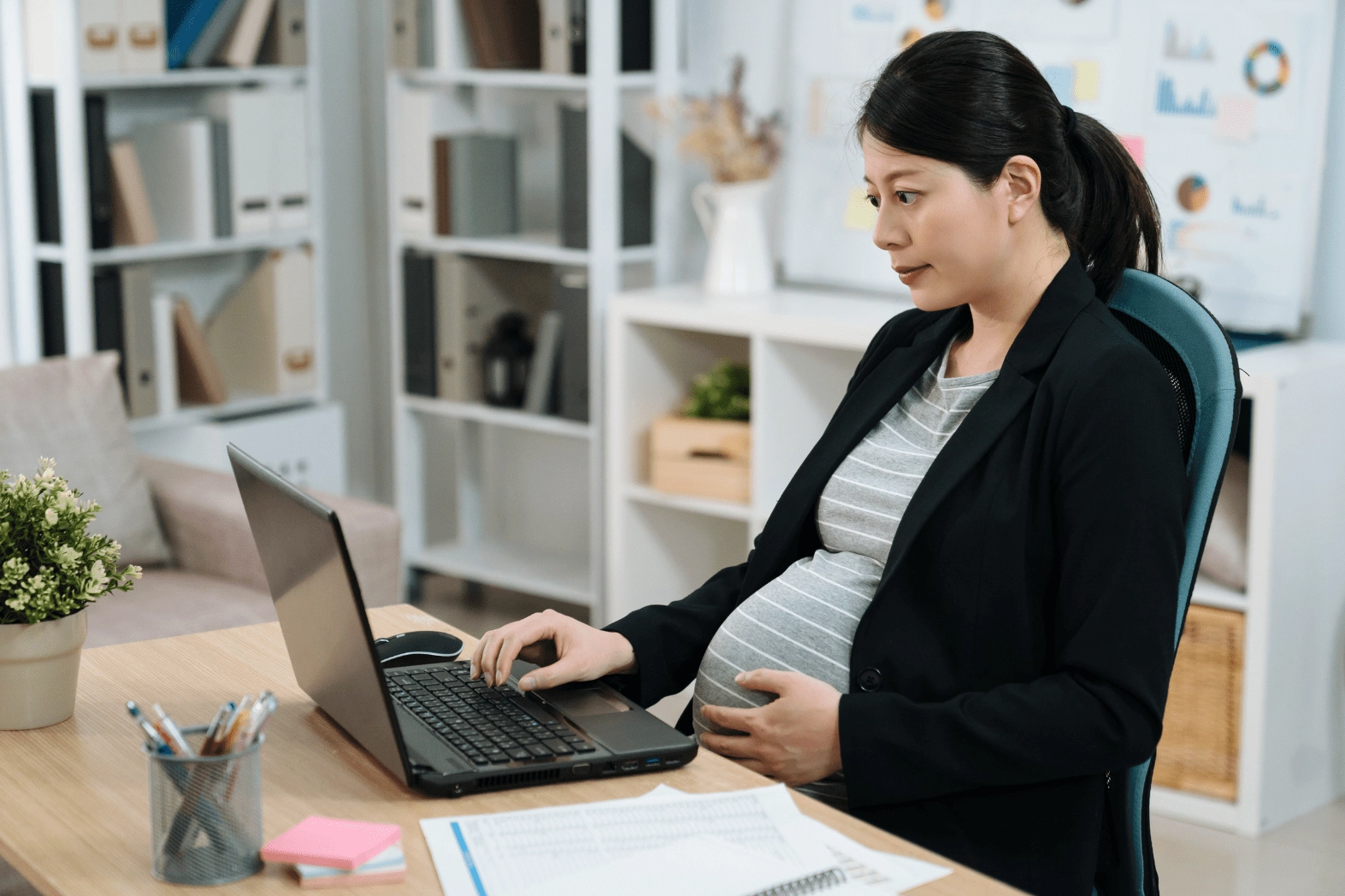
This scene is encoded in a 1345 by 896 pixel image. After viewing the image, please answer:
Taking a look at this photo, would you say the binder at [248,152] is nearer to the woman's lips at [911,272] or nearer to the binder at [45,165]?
the binder at [45,165]

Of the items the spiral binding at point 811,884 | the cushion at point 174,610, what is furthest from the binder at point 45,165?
the spiral binding at point 811,884

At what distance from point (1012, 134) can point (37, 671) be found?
3.32 feet

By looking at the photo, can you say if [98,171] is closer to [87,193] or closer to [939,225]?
[87,193]

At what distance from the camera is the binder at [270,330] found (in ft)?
12.9

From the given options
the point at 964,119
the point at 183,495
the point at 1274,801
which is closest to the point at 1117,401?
the point at 964,119

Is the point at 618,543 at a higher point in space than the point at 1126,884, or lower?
lower

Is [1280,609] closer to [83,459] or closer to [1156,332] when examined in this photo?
[1156,332]

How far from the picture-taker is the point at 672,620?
5.41 feet

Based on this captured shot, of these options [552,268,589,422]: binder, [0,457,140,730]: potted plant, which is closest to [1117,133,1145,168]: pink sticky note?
[552,268,589,422]: binder

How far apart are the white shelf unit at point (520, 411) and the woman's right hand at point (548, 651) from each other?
2.22m

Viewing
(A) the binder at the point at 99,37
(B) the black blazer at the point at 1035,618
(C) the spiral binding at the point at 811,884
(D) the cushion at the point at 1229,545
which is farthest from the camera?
(A) the binder at the point at 99,37

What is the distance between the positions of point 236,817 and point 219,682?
1.52 feet

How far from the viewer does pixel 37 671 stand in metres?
1.41

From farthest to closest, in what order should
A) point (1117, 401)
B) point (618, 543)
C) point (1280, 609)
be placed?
point (618, 543)
point (1280, 609)
point (1117, 401)
